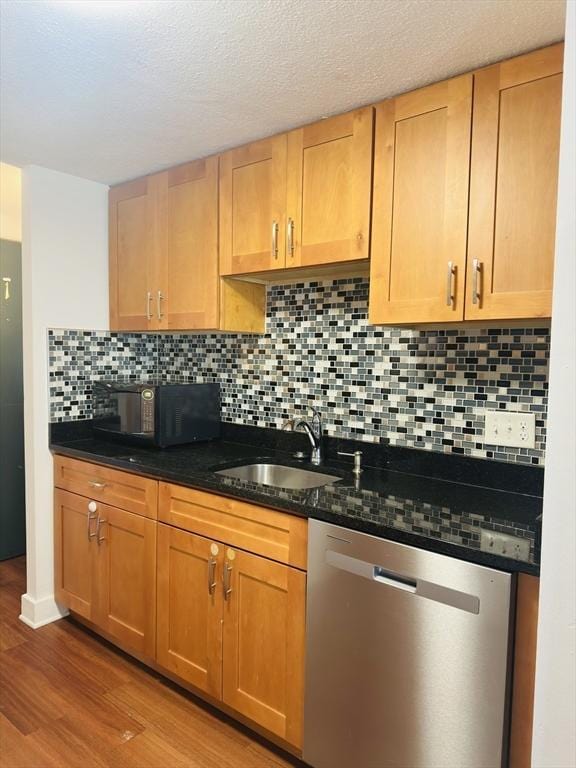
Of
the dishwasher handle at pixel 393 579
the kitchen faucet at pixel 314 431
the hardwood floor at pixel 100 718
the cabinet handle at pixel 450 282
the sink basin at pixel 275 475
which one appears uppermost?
the cabinet handle at pixel 450 282

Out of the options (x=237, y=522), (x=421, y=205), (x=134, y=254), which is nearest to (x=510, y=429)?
(x=421, y=205)

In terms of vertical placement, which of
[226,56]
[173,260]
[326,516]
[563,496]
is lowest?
[326,516]

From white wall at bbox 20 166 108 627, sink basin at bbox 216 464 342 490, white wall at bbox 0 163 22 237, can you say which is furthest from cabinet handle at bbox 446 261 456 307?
white wall at bbox 0 163 22 237

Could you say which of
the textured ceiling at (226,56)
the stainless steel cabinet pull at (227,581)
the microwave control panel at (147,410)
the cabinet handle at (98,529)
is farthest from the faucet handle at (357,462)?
the textured ceiling at (226,56)

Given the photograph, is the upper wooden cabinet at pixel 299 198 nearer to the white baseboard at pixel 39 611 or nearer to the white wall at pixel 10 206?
the white wall at pixel 10 206

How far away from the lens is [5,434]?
3172 mm

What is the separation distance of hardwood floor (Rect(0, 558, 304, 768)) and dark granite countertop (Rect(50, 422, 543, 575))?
34.0 inches

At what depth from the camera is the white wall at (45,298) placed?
2484mm

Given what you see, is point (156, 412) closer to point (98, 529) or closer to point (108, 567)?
Result: point (98, 529)

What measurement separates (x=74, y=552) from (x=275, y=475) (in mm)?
1055

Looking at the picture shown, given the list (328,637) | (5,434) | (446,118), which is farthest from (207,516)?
(5,434)

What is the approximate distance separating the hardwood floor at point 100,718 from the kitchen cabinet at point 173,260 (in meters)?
1.50

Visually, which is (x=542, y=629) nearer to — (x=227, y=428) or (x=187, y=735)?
(x=187, y=735)

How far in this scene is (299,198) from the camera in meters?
1.92
